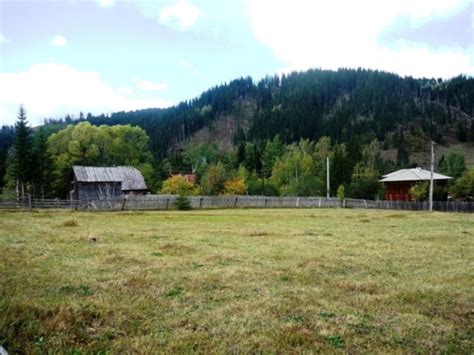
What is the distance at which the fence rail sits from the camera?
151 feet

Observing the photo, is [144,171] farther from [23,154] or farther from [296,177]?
[296,177]

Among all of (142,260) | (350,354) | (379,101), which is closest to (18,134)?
(142,260)

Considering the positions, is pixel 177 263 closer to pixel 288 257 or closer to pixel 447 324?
pixel 288 257

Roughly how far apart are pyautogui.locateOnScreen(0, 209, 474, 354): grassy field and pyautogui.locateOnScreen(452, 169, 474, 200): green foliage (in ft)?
196

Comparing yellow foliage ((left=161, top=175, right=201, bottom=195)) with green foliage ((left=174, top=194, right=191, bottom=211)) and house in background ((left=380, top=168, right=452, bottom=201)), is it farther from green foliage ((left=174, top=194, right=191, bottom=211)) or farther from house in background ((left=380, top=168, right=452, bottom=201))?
house in background ((left=380, top=168, right=452, bottom=201))

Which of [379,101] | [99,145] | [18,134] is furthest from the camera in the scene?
[379,101]

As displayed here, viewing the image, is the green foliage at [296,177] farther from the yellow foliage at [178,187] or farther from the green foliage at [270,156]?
the yellow foliage at [178,187]

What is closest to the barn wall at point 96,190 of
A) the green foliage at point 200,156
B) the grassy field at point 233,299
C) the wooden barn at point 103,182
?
the wooden barn at point 103,182

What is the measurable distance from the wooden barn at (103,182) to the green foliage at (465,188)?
52869mm

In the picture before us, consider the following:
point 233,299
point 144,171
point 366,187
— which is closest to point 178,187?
point 144,171

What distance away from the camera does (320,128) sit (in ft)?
550

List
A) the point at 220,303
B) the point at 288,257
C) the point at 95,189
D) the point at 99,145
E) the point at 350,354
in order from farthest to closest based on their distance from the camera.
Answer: the point at 99,145 < the point at 95,189 < the point at 288,257 < the point at 220,303 < the point at 350,354

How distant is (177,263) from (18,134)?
51564 millimetres

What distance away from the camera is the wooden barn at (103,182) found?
59750 mm
